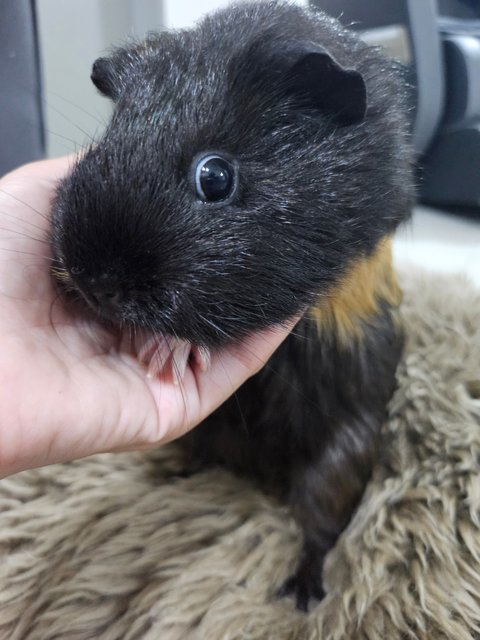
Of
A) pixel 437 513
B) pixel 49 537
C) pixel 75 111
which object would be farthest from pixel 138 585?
pixel 75 111

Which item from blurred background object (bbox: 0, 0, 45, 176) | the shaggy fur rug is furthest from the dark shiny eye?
blurred background object (bbox: 0, 0, 45, 176)

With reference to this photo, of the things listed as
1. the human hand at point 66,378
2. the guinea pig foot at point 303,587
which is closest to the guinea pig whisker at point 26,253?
the human hand at point 66,378

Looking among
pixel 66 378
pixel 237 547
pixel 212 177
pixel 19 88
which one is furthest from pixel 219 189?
pixel 19 88

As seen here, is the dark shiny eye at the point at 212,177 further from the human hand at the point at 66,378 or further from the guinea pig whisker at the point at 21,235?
the guinea pig whisker at the point at 21,235

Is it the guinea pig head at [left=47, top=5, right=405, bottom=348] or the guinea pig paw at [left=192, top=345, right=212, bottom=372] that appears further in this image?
the guinea pig paw at [left=192, top=345, right=212, bottom=372]

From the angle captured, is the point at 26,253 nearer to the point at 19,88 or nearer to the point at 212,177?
the point at 212,177

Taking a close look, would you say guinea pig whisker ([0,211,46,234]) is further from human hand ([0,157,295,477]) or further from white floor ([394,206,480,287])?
white floor ([394,206,480,287])
